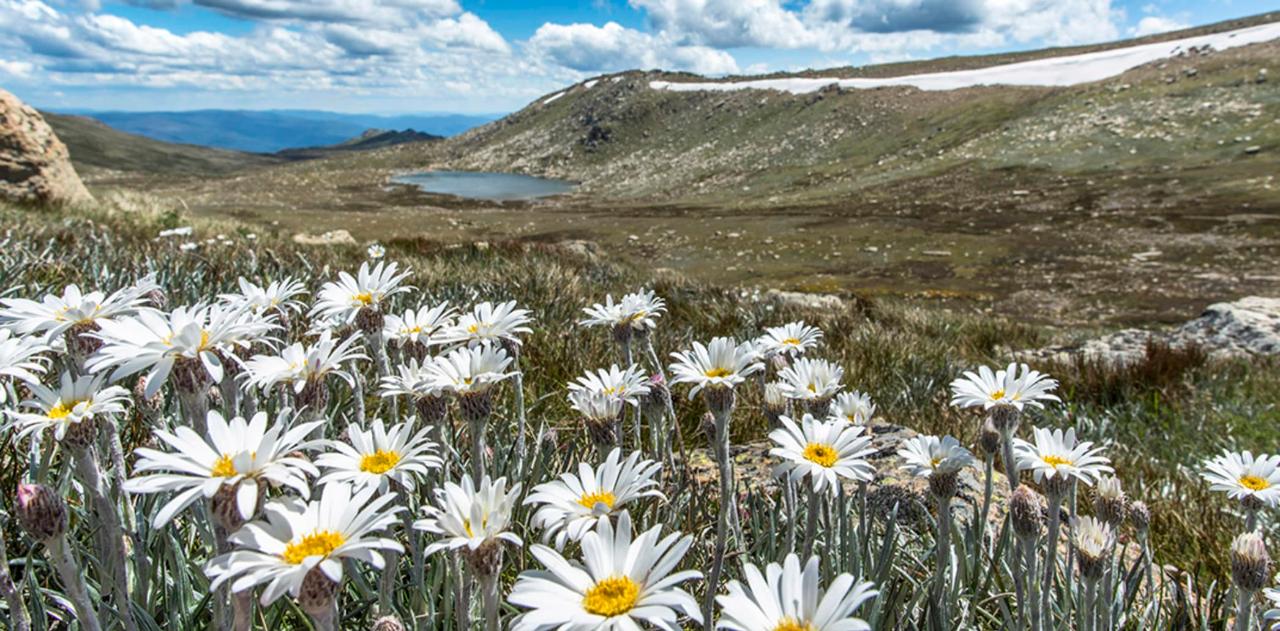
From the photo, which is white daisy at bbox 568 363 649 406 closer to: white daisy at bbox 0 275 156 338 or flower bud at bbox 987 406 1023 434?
flower bud at bbox 987 406 1023 434

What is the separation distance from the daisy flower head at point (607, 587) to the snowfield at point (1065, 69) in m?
69.7

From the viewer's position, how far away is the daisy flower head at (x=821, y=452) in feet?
5.48

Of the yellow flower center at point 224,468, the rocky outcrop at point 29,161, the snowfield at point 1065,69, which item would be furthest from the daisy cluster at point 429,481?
the snowfield at point 1065,69

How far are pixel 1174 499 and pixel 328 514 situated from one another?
473 cm

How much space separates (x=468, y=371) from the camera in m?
2.03

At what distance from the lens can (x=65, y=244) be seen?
787 cm

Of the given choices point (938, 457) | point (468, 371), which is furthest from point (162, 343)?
point (938, 457)

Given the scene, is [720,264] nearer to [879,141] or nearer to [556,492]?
[556,492]

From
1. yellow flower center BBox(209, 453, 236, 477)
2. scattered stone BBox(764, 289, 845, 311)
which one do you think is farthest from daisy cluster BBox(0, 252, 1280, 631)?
scattered stone BBox(764, 289, 845, 311)

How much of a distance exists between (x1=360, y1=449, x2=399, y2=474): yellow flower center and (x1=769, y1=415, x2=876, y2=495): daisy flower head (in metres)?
0.84

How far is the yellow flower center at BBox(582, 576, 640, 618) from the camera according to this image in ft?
4.00

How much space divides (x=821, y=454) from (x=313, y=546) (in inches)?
44.5

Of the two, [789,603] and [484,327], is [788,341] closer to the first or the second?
[484,327]

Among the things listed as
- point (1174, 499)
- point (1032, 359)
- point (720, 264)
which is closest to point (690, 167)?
point (720, 264)
